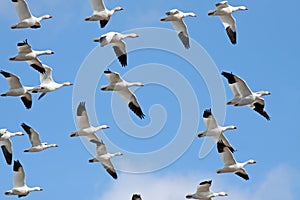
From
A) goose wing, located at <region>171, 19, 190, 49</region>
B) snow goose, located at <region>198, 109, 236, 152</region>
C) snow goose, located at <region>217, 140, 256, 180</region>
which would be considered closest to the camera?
snow goose, located at <region>198, 109, 236, 152</region>

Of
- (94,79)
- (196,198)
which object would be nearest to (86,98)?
(94,79)

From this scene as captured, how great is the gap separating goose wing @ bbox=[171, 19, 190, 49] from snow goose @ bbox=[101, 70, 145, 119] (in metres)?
1.56

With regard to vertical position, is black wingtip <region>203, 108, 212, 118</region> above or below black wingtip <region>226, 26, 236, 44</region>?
below

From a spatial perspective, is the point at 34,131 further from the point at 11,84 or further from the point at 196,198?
the point at 196,198

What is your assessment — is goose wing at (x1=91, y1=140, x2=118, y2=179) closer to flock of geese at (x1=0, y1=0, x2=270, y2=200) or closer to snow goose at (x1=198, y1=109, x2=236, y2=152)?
flock of geese at (x1=0, y1=0, x2=270, y2=200)

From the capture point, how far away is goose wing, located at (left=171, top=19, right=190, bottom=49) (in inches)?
1636

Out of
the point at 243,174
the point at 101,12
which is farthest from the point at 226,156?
the point at 101,12

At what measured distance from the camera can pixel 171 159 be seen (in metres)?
41.5

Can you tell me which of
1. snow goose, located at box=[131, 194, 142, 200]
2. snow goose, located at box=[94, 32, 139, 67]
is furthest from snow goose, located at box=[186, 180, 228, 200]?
snow goose, located at box=[94, 32, 139, 67]

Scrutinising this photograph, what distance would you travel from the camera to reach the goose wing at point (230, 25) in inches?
1619

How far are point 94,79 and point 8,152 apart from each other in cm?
293

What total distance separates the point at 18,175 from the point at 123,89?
11.1ft

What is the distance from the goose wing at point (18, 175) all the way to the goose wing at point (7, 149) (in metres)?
0.62

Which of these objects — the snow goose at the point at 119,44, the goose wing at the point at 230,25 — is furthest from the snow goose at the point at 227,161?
the snow goose at the point at 119,44
